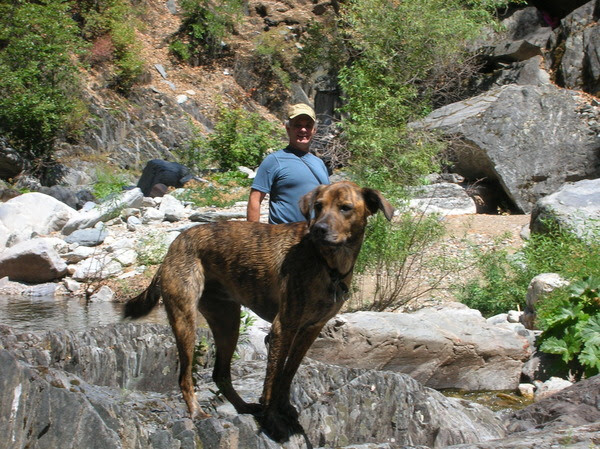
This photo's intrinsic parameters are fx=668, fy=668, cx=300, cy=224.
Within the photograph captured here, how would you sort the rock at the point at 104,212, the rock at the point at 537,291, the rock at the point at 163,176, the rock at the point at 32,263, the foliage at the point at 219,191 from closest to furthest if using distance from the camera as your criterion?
the rock at the point at 537,291 < the rock at the point at 32,263 < the rock at the point at 104,212 < the foliage at the point at 219,191 < the rock at the point at 163,176

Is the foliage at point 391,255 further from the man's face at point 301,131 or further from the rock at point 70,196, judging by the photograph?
the rock at point 70,196

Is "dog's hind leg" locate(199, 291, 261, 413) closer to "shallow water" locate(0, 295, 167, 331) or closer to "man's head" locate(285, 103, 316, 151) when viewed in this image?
"man's head" locate(285, 103, 316, 151)

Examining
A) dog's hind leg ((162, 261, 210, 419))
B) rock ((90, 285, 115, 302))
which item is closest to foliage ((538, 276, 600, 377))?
dog's hind leg ((162, 261, 210, 419))

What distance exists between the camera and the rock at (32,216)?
1385cm

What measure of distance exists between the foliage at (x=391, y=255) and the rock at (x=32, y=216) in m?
7.97

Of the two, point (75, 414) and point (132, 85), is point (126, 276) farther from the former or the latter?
point (132, 85)

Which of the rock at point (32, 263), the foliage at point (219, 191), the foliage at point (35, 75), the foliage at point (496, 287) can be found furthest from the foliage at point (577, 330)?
the foliage at point (35, 75)

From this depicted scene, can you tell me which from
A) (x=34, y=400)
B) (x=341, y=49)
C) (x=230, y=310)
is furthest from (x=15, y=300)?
(x=341, y=49)

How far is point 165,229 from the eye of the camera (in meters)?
13.9

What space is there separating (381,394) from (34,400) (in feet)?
8.55

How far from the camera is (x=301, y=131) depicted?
16.8 ft

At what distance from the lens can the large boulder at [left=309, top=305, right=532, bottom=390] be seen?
6695mm

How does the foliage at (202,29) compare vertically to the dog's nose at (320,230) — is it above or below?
above

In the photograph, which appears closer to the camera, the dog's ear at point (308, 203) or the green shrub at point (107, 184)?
the dog's ear at point (308, 203)
